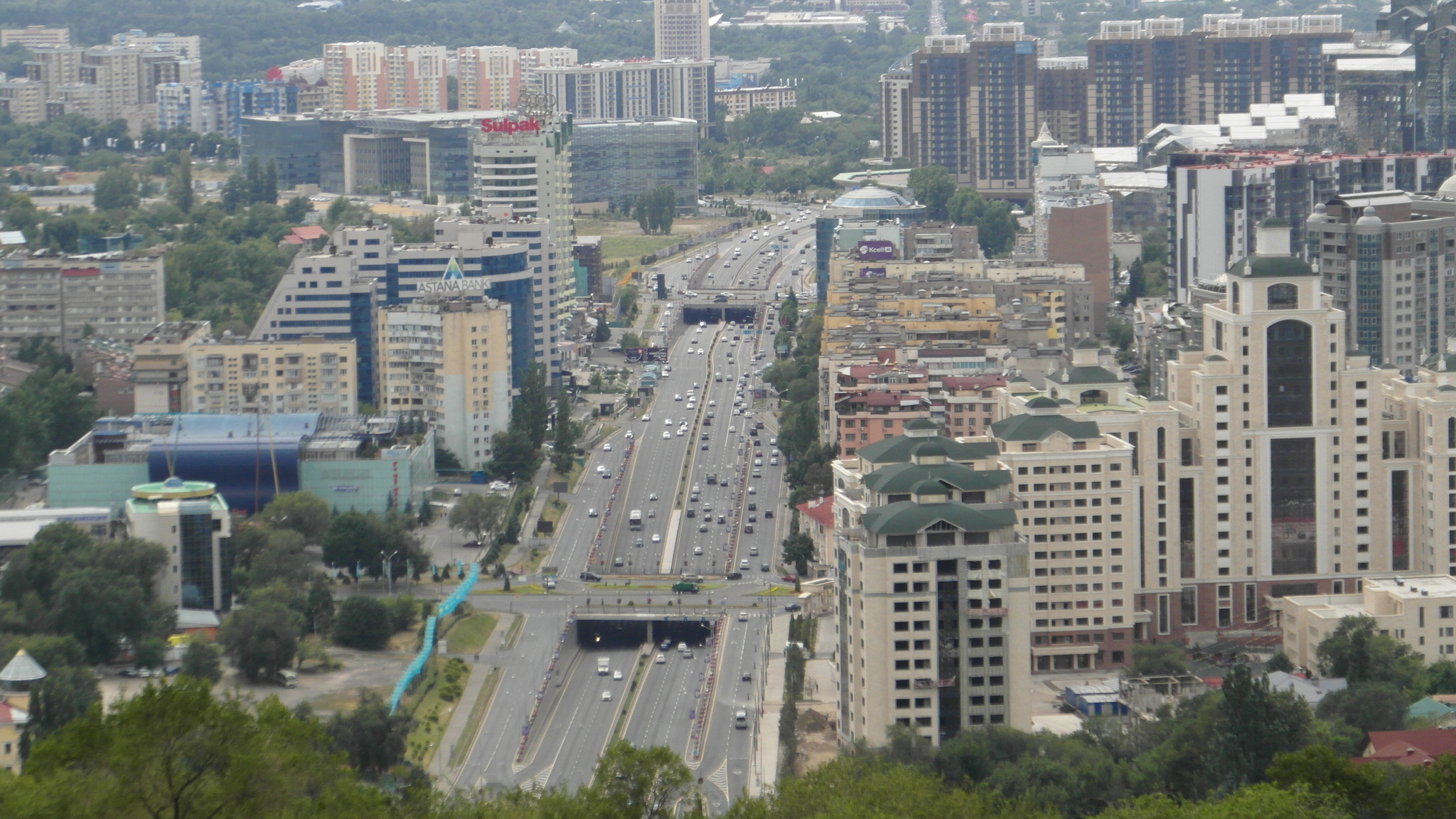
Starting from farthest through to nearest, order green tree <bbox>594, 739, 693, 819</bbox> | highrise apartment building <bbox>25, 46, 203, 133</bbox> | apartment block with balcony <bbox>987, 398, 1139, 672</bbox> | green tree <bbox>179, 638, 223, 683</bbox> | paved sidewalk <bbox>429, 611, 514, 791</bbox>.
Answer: highrise apartment building <bbox>25, 46, 203, 133</bbox> < apartment block with balcony <bbox>987, 398, 1139, 672</bbox> < green tree <bbox>179, 638, 223, 683</bbox> < paved sidewalk <bbox>429, 611, 514, 791</bbox> < green tree <bbox>594, 739, 693, 819</bbox>

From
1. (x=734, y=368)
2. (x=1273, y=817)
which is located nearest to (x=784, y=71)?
(x=734, y=368)

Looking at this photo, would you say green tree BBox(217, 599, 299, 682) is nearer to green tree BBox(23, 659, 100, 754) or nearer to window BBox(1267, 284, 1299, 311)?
green tree BBox(23, 659, 100, 754)

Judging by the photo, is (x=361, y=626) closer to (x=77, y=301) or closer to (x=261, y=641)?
(x=261, y=641)

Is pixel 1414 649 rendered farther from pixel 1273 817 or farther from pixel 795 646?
pixel 1273 817

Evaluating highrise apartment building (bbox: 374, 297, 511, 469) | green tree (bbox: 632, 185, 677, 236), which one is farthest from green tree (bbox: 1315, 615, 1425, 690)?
green tree (bbox: 632, 185, 677, 236)

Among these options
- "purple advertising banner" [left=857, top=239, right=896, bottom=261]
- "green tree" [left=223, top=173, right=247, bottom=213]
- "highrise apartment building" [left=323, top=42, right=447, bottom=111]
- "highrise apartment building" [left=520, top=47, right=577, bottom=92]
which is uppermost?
"highrise apartment building" [left=520, top=47, right=577, bottom=92]

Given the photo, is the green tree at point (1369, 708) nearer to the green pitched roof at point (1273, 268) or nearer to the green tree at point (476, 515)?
the green pitched roof at point (1273, 268)
